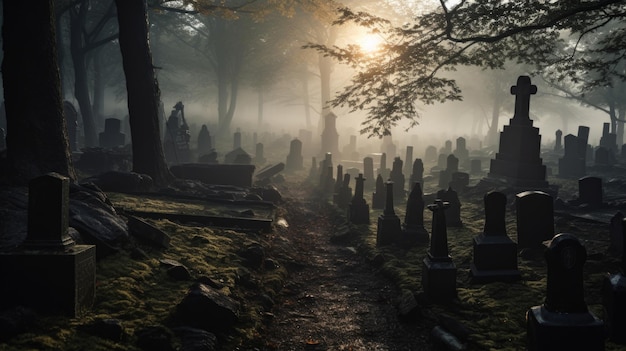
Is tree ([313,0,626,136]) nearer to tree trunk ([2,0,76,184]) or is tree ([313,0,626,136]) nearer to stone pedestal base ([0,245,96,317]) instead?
tree trunk ([2,0,76,184])

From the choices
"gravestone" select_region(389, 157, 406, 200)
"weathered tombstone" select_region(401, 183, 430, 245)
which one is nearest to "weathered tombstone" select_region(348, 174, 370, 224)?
"weathered tombstone" select_region(401, 183, 430, 245)

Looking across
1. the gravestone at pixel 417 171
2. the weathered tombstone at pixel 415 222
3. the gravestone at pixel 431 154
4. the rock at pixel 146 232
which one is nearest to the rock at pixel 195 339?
the rock at pixel 146 232

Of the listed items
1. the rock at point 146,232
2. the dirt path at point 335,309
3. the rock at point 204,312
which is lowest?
the dirt path at point 335,309

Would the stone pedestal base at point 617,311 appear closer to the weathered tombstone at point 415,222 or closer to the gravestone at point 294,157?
the weathered tombstone at point 415,222

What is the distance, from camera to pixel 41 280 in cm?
446

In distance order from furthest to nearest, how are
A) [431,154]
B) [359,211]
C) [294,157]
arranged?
[431,154] → [294,157] → [359,211]

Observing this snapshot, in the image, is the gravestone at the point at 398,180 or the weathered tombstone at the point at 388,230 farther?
the gravestone at the point at 398,180

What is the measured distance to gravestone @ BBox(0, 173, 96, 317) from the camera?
446 cm

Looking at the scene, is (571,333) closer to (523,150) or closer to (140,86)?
(140,86)

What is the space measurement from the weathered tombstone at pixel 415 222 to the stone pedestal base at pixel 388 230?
18cm

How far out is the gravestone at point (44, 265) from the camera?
446 centimetres

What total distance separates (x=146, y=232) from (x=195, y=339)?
8.65 ft

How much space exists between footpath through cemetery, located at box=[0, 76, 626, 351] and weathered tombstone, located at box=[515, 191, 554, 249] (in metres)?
0.02

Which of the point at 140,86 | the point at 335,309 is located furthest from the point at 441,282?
the point at 140,86
